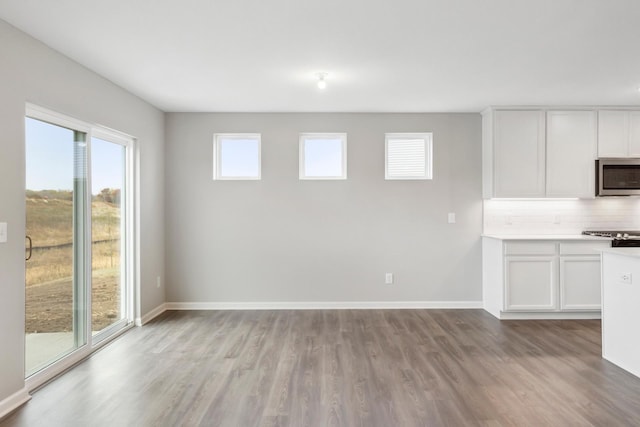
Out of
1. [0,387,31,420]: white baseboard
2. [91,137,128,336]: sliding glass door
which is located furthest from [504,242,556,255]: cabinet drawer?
[0,387,31,420]: white baseboard

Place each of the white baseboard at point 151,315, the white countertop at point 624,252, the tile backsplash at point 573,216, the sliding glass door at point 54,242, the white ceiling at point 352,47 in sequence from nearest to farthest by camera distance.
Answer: the white ceiling at point 352,47
the sliding glass door at point 54,242
the white countertop at point 624,252
the white baseboard at point 151,315
the tile backsplash at point 573,216

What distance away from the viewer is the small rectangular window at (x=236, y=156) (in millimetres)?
5207

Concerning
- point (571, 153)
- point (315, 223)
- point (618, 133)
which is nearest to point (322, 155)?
point (315, 223)

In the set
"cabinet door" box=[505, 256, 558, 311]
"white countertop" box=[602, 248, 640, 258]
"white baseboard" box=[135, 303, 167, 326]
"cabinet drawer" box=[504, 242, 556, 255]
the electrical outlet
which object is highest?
"white countertop" box=[602, 248, 640, 258]

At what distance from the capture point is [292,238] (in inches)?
202

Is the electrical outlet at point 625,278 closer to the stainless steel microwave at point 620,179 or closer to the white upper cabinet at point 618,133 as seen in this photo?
the stainless steel microwave at point 620,179

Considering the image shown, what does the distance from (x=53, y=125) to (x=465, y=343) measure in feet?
13.5

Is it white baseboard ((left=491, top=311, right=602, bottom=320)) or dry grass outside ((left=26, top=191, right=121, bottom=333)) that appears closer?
dry grass outside ((left=26, top=191, right=121, bottom=333))

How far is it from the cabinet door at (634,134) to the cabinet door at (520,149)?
1.09 meters

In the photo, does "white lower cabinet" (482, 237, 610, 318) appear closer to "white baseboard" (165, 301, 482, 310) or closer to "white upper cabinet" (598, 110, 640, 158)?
"white baseboard" (165, 301, 482, 310)

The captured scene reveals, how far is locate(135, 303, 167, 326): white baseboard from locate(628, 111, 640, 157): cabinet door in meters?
6.13

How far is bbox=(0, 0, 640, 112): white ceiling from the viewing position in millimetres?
2453

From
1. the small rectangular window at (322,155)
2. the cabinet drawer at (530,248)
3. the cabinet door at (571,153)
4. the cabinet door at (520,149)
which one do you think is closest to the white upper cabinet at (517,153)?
the cabinet door at (520,149)

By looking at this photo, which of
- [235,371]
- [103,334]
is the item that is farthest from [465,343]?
[103,334]
